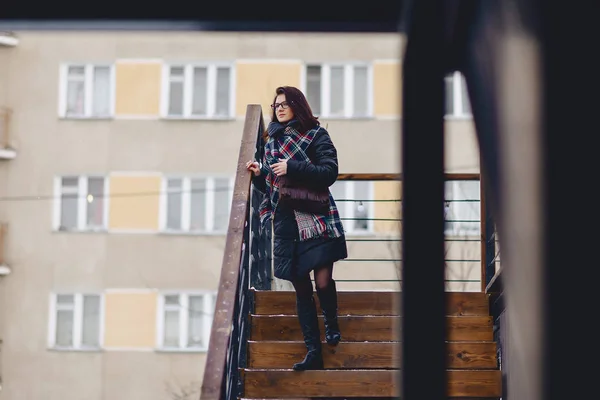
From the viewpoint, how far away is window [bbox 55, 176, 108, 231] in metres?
30.5

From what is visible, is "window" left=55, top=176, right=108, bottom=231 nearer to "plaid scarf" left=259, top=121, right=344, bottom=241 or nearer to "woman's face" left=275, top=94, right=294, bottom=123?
"plaid scarf" left=259, top=121, right=344, bottom=241

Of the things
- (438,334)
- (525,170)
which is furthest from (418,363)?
(525,170)

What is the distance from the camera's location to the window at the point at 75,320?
3041 centimetres

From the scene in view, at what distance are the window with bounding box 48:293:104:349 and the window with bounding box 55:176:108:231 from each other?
1567 millimetres

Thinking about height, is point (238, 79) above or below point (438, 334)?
above

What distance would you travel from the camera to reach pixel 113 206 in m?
30.6

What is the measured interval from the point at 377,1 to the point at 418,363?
3.02ft

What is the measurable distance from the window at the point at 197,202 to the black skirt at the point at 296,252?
22.9m

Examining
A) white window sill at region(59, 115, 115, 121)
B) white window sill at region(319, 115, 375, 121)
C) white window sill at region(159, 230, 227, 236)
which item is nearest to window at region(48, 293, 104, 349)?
white window sill at region(159, 230, 227, 236)

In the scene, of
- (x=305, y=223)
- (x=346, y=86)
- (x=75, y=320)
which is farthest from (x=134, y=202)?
(x=305, y=223)

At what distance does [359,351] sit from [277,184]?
3.36 ft

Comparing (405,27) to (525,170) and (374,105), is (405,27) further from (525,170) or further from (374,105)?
(374,105)

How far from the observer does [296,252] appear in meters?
7.31

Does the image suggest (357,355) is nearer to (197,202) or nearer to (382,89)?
(197,202)
